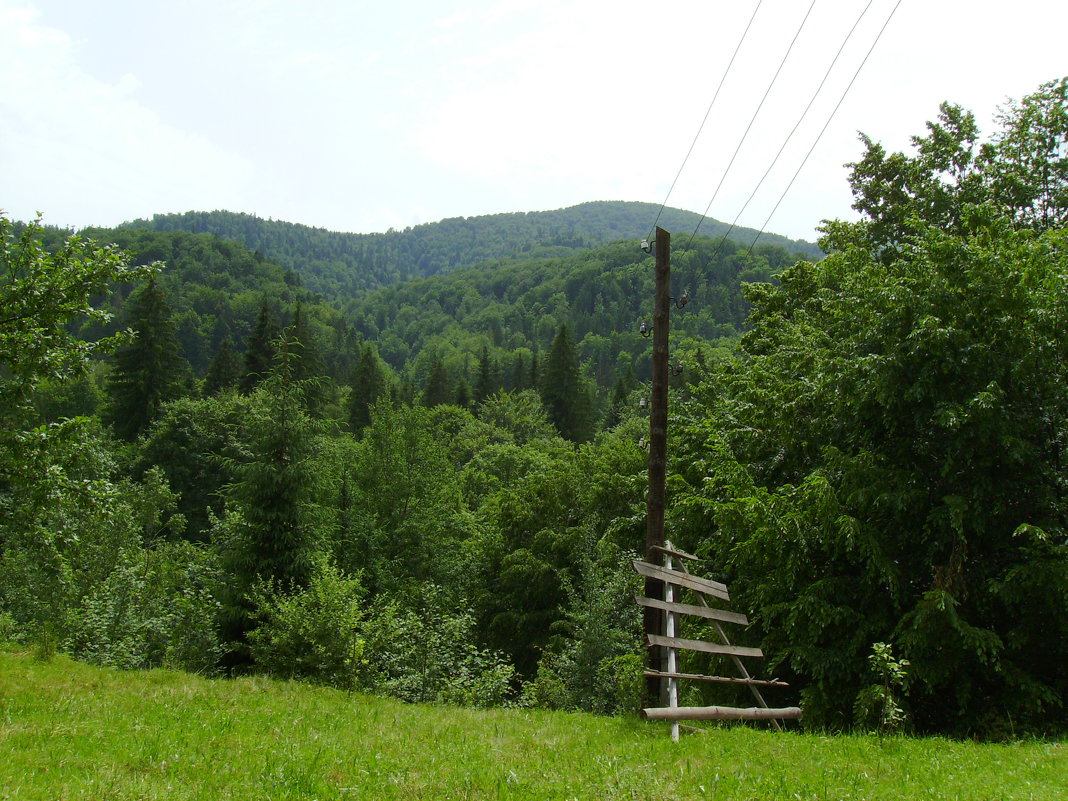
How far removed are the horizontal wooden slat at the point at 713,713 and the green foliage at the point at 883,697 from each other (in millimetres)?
1082

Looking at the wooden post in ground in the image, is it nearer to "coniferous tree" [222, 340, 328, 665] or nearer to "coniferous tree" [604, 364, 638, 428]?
"coniferous tree" [222, 340, 328, 665]

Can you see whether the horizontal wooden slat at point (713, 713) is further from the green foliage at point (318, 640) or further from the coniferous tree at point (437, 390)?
the coniferous tree at point (437, 390)

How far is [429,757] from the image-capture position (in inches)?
327

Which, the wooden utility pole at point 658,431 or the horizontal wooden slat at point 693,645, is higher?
the wooden utility pole at point 658,431

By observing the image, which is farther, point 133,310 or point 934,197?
point 133,310

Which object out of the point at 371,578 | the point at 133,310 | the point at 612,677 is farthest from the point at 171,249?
the point at 612,677

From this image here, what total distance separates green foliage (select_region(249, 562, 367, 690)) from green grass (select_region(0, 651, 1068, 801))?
4.11m

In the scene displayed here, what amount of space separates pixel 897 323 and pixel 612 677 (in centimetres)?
1228

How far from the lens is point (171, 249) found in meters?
178

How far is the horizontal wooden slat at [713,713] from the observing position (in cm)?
998

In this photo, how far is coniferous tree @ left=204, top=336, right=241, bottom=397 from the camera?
62906 mm

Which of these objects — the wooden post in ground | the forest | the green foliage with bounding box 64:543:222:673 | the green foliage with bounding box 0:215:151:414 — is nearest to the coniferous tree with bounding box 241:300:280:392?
the forest

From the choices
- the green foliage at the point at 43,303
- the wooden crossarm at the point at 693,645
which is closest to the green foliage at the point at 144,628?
the green foliage at the point at 43,303

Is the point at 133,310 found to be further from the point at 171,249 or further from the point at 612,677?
the point at 171,249
